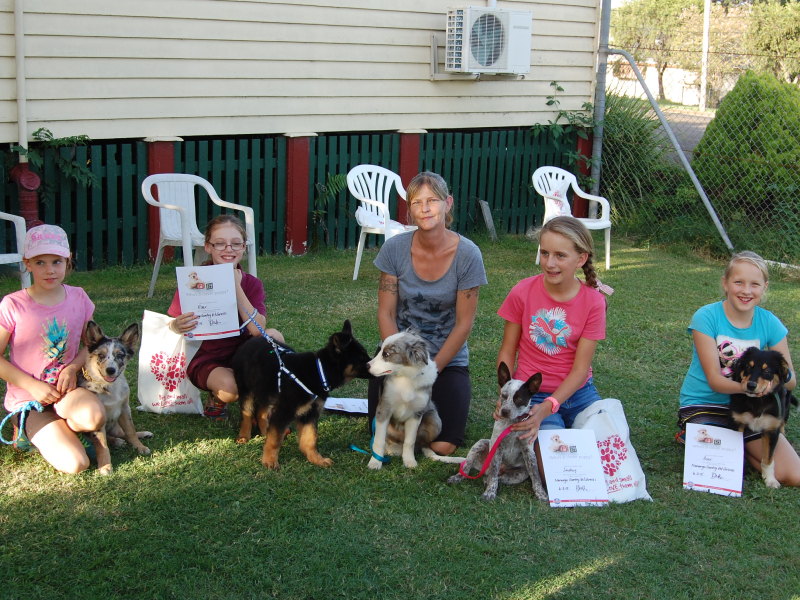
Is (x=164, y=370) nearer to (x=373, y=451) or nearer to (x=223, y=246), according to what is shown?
(x=223, y=246)

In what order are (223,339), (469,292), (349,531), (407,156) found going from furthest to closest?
(407,156) < (223,339) < (469,292) < (349,531)

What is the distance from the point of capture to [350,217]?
9781 mm

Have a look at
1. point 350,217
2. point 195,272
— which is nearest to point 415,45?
point 350,217

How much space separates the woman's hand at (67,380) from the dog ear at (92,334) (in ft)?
0.51

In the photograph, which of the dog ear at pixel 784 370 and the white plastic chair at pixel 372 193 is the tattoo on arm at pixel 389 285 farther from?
the white plastic chair at pixel 372 193

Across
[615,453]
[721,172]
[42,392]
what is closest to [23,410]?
[42,392]

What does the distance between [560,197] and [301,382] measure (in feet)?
21.1

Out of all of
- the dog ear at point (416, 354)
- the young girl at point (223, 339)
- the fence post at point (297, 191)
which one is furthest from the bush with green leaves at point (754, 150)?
the young girl at point (223, 339)

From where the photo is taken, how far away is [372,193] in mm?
9016

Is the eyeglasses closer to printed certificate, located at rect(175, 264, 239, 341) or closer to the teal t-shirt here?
printed certificate, located at rect(175, 264, 239, 341)

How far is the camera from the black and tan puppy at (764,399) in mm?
3756

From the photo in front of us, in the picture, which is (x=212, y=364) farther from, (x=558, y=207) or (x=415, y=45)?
(x=415, y=45)

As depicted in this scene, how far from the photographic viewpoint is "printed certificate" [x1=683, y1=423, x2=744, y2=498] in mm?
3869

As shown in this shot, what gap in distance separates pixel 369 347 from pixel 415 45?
17.9 ft
